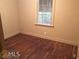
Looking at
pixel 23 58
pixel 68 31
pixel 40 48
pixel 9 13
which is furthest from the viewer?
pixel 9 13

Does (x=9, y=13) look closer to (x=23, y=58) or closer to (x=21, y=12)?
(x=21, y=12)

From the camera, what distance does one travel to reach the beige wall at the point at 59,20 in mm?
3541

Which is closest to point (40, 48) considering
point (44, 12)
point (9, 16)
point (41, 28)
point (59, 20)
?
point (41, 28)

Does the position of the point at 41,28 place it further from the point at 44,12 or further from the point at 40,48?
the point at 40,48

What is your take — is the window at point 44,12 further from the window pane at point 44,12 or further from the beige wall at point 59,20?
the beige wall at point 59,20

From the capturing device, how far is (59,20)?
12.6ft

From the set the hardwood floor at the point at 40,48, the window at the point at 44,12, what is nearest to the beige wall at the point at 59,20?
the window at the point at 44,12

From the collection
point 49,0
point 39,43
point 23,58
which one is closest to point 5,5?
point 49,0

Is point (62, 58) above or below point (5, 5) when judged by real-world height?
below

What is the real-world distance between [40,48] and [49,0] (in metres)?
1.94

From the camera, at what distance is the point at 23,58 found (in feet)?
9.44

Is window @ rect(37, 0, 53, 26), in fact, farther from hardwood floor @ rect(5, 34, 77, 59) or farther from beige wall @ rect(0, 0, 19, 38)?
beige wall @ rect(0, 0, 19, 38)

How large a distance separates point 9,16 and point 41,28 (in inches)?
58.2

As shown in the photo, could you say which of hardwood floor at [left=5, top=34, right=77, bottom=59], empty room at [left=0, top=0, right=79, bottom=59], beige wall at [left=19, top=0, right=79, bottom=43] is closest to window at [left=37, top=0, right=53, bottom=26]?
empty room at [left=0, top=0, right=79, bottom=59]
